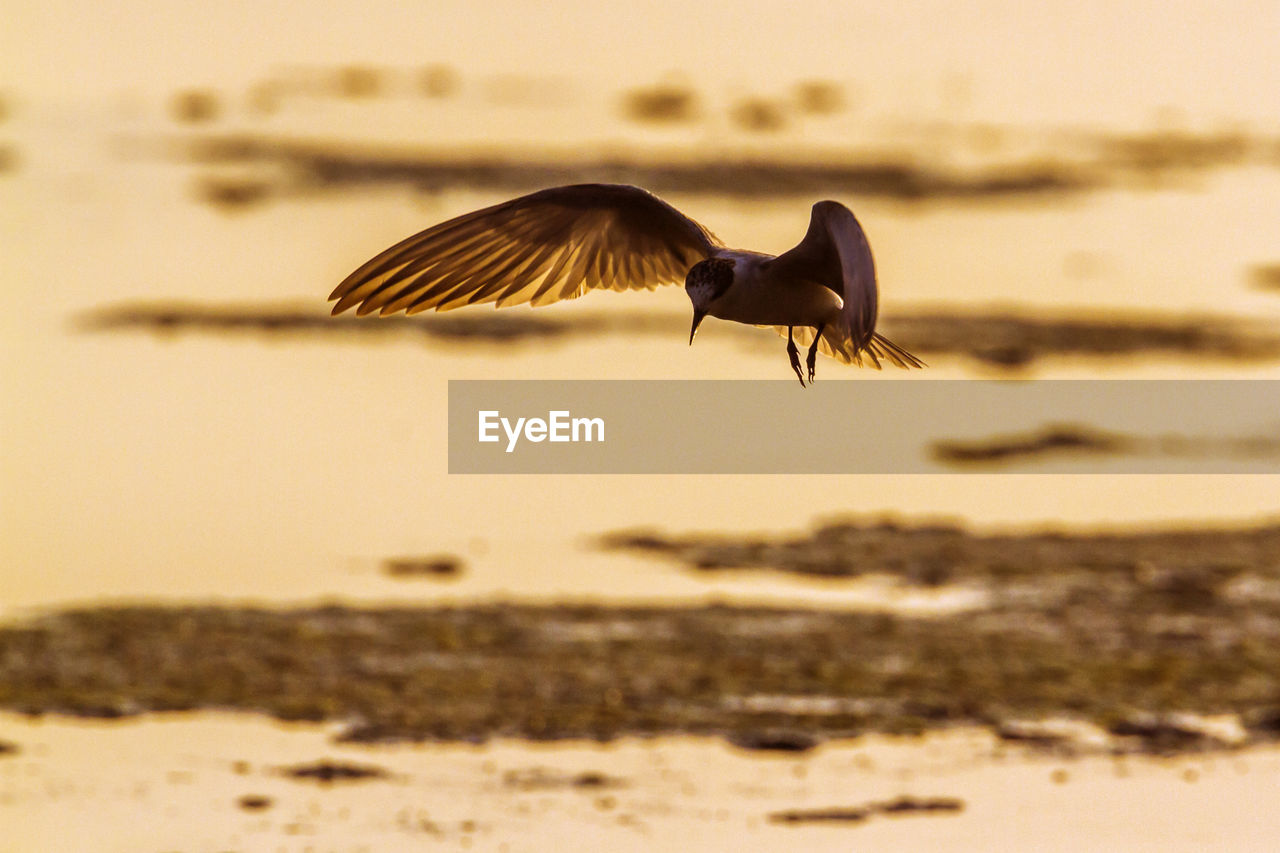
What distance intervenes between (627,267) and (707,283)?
137cm

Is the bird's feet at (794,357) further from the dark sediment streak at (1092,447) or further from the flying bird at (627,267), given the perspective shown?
the dark sediment streak at (1092,447)

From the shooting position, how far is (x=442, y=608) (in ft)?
49.4

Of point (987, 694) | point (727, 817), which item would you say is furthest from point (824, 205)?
point (987, 694)

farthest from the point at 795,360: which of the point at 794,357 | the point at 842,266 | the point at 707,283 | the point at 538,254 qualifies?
the point at 538,254

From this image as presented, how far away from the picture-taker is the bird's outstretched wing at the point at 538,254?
205 inches

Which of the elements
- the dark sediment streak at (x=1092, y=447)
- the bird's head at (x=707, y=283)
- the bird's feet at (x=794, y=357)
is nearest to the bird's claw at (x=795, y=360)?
the bird's feet at (x=794, y=357)

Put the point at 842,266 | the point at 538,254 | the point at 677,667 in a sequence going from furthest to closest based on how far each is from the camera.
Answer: the point at 677,667 < the point at 538,254 < the point at 842,266

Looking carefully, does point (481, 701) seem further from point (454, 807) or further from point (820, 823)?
point (820, 823)

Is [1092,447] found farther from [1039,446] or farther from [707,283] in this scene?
[707,283]

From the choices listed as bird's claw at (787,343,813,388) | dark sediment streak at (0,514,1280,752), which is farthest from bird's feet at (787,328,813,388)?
dark sediment streak at (0,514,1280,752)

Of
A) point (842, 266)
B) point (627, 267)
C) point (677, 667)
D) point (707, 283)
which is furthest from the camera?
point (677, 667)

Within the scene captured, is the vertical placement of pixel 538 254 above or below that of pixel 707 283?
above

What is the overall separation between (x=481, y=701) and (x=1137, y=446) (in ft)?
30.6

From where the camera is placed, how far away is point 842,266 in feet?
13.6
